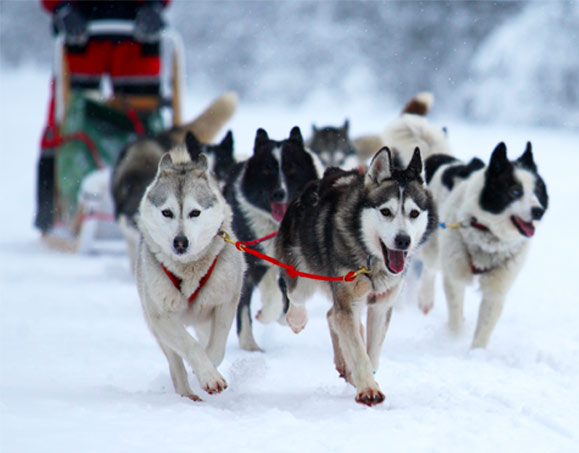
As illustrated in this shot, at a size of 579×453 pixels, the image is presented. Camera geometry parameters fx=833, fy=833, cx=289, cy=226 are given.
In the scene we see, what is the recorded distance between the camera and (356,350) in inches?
93.0

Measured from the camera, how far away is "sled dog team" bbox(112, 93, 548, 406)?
7.79ft

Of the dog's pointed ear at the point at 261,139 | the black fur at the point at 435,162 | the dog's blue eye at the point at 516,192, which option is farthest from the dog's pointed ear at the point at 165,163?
the black fur at the point at 435,162

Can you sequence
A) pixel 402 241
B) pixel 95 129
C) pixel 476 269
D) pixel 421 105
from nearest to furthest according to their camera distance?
pixel 402 241, pixel 476 269, pixel 421 105, pixel 95 129

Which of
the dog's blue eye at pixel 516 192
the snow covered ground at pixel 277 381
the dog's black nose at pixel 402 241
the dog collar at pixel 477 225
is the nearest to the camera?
the snow covered ground at pixel 277 381

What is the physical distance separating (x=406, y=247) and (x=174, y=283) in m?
0.72

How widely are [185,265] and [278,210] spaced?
88cm

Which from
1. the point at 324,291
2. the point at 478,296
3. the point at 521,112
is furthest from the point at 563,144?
the point at 324,291

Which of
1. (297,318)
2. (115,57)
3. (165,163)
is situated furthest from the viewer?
(115,57)

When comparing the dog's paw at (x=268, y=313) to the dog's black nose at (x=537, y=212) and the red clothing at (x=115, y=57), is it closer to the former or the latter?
the dog's black nose at (x=537, y=212)

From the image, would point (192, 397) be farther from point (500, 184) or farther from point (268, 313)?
point (500, 184)

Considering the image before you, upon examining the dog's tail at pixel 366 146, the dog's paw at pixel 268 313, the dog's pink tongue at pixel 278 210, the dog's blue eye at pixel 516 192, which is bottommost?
the dog's paw at pixel 268 313

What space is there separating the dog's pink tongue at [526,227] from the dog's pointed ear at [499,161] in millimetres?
215

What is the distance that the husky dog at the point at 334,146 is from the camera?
16.7 ft

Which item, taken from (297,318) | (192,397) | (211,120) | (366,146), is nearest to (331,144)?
(366,146)
